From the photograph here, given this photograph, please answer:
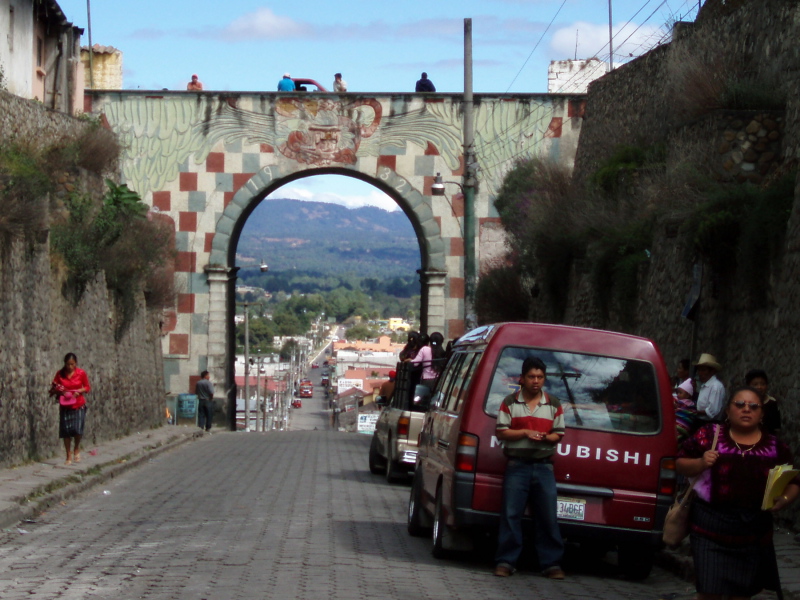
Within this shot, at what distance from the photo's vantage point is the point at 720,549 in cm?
629

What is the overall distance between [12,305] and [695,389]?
28.0 ft

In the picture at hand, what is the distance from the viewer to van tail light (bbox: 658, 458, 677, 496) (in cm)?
875

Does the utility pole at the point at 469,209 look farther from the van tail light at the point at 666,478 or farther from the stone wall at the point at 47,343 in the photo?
the van tail light at the point at 666,478

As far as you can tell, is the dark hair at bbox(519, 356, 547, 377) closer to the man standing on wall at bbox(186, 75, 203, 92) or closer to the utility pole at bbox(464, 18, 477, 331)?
the utility pole at bbox(464, 18, 477, 331)

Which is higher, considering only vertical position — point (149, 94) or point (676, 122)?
point (149, 94)

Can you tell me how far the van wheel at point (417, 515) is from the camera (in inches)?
409

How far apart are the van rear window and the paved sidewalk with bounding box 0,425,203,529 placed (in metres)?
4.81

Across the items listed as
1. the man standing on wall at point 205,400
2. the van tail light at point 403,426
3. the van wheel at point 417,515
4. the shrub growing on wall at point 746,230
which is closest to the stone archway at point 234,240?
the man standing on wall at point 205,400

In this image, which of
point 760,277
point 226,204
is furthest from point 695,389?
point 226,204

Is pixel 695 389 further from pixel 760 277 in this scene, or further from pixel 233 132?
pixel 233 132

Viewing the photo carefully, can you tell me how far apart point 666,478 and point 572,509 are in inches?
26.9

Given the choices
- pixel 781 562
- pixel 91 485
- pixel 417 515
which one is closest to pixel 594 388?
pixel 781 562

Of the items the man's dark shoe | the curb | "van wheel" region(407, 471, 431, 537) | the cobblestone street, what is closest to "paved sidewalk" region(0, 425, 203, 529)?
the cobblestone street

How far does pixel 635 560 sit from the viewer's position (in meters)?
8.98
